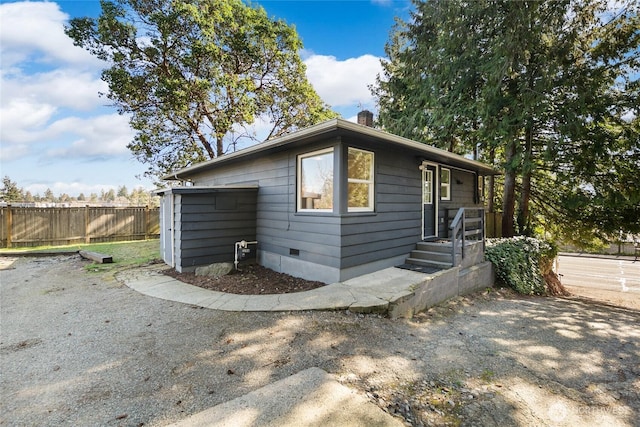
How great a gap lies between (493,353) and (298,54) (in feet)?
50.5

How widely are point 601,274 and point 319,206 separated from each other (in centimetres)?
1947

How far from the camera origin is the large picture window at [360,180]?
517cm

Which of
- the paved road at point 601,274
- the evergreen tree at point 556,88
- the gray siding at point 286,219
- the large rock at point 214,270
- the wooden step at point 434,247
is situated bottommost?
the paved road at point 601,274

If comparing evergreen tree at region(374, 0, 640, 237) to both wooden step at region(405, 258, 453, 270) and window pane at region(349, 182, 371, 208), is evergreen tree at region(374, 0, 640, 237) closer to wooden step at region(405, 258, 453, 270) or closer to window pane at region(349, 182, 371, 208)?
wooden step at region(405, 258, 453, 270)

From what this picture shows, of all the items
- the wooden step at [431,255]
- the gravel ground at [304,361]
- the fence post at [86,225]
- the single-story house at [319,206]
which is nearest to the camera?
the gravel ground at [304,361]

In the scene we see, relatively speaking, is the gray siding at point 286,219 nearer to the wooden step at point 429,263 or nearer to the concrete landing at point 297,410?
the wooden step at point 429,263

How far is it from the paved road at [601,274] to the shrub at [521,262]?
5169mm

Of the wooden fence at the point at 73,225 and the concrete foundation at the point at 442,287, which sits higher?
the wooden fence at the point at 73,225

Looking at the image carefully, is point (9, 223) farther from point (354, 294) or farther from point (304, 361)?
point (304, 361)

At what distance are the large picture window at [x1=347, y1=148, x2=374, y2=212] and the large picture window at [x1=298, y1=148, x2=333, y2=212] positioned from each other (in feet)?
1.16

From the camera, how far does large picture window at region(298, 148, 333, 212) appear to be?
5227 millimetres

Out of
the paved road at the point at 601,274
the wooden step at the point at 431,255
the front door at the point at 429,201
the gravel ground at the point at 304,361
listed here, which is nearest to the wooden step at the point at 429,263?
the wooden step at the point at 431,255

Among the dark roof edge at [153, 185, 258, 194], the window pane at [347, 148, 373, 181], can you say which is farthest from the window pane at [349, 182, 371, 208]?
the dark roof edge at [153, 185, 258, 194]

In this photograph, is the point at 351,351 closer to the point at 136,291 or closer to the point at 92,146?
the point at 136,291
